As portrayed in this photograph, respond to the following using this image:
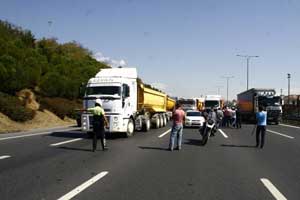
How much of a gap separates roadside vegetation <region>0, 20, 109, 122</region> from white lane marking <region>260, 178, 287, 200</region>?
19.0m

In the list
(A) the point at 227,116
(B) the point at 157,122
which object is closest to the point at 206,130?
(B) the point at 157,122

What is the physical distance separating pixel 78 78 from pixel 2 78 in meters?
18.3

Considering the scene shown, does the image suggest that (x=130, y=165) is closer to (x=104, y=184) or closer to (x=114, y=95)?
(x=104, y=184)

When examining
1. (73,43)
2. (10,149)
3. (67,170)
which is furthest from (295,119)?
(73,43)

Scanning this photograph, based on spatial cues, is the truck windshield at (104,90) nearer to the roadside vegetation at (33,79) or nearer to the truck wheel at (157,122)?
the roadside vegetation at (33,79)

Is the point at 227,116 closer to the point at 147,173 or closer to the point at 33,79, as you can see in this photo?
the point at 33,79

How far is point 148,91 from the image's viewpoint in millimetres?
31594

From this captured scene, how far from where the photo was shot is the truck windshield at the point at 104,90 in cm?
2366

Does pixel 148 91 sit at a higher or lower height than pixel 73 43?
lower

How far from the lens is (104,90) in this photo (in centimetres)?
2386

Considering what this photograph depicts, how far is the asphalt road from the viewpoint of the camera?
9.16 meters

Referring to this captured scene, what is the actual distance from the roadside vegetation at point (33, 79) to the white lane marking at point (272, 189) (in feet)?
62.4

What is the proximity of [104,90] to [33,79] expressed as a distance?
23521 mm

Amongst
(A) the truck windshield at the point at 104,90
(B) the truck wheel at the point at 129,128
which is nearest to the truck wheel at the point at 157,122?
(B) the truck wheel at the point at 129,128
